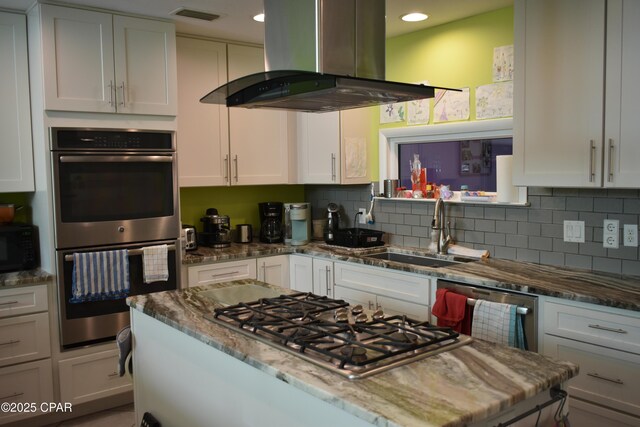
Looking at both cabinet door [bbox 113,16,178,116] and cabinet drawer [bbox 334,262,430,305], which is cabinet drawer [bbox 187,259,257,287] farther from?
cabinet door [bbox 113,16,178,116]

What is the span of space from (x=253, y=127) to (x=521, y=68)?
A: 2.07 meters

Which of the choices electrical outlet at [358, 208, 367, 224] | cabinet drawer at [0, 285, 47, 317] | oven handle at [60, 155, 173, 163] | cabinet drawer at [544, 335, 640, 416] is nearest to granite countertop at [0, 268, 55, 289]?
cabinet drawer at [0, 285, 47, 317]

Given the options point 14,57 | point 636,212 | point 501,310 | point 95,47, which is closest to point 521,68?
point 636,212

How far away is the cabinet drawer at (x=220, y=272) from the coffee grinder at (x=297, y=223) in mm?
417

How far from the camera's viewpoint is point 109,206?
3.47m

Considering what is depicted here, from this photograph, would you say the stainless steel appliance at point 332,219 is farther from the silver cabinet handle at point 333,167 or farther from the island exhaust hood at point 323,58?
the island exhaust hood at point 323,58

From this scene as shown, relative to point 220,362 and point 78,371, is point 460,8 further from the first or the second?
A: point 78,371

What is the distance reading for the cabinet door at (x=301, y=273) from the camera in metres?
4.10

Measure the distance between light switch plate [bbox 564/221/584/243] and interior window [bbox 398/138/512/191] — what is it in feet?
1.99

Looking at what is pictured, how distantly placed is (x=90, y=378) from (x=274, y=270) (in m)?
1.40

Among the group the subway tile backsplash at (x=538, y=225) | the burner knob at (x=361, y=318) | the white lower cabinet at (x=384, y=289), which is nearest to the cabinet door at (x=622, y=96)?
the subway tile backsplash at (x=538, y=225)

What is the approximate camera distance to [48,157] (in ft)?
10.7

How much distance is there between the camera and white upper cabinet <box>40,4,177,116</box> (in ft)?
10.7

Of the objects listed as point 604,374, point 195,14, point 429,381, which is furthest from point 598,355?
point 195,14
